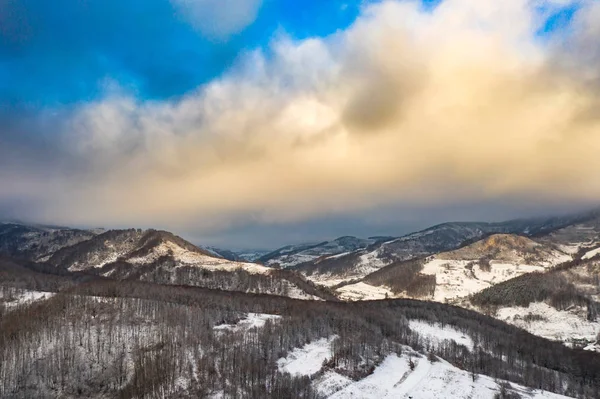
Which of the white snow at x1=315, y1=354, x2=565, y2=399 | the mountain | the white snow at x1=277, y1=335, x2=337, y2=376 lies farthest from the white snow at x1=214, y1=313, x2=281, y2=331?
the white snow at x1=315, y1=354, x2=565, y2=399

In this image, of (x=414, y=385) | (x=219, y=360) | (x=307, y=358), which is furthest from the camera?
(x=307, y=358)

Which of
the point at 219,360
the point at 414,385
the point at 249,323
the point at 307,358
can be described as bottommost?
the point at 414,385

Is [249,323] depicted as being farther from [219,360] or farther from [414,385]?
[414,385]

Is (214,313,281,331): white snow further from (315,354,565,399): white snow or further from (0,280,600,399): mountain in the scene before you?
(315,354,565,399): white snow

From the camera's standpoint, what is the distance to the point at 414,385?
126 meters

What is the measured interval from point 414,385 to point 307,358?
105 ft

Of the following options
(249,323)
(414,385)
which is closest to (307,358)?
(414,385)

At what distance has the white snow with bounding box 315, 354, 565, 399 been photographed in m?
115

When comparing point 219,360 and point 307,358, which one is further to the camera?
point 307,358

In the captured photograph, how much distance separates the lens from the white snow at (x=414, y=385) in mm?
114938

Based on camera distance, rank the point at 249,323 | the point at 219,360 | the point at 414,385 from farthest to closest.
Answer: the point at 249,323
the point at 414,385
the point at 219,360

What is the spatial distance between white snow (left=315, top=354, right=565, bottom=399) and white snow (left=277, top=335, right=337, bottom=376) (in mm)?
6908

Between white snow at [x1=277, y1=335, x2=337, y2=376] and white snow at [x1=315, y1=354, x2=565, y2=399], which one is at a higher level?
white snow at [x1=277, y1=335, x2=337, y2=376]

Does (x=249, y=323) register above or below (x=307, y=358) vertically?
above
